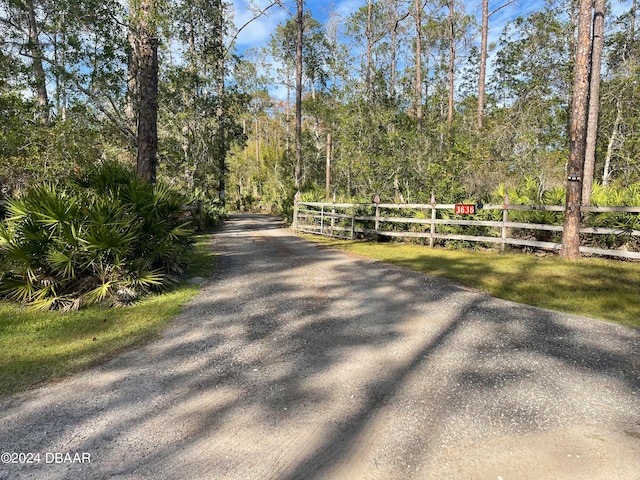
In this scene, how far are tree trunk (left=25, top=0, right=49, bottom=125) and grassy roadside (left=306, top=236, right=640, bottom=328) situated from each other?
1149 cm

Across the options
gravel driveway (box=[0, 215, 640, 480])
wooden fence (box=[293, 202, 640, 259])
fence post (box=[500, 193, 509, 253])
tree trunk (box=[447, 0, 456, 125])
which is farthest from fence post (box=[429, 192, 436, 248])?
tree trunk (box=[447, 0, 456, 125])

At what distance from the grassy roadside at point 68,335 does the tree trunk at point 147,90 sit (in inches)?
196

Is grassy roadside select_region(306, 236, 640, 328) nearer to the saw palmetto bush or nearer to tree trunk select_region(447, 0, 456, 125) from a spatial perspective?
the saw palmetto bush

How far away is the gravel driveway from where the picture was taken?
229cm

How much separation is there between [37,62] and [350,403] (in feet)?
55.1

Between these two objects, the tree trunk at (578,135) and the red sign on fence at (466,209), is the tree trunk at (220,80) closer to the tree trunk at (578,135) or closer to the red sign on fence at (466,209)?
the red sign on fence at (466,209)

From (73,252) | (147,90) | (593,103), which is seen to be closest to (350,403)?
(73,252)

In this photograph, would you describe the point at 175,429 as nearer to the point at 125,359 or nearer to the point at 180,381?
the point at 180,381

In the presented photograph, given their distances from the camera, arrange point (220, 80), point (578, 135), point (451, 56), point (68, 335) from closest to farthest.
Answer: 1. point (68, 335)
2. point (578, 135)
3. point (220, 80)
4. point (451, 56)

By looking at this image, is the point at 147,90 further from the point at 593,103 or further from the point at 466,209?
the point at 593,103

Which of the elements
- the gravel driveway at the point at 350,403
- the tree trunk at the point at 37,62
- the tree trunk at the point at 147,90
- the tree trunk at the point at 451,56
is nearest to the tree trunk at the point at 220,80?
the tree trunk at the point at 37,62

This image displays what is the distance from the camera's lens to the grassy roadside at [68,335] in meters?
3.66

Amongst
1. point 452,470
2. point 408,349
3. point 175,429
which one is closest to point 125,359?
point 175,429

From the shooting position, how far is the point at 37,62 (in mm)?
13797
